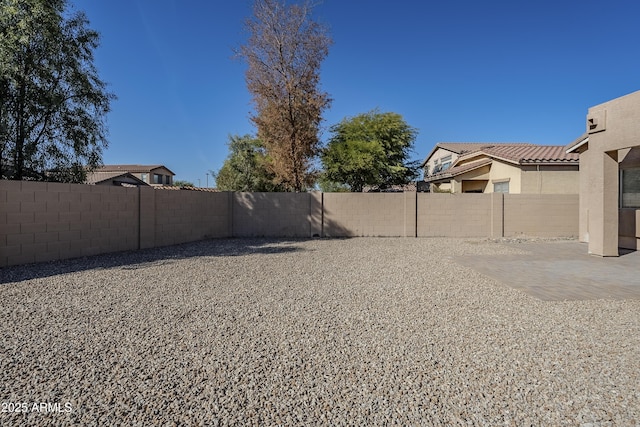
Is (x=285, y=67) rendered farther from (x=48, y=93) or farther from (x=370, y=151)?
(x=48, y=93)

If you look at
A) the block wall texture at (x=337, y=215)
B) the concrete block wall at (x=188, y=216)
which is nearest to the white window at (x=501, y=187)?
the block wall texture at (x=337, y=215)

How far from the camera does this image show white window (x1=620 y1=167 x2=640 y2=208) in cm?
978

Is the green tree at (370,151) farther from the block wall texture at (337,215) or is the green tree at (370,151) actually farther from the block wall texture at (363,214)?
the block wall texture at (337,215)

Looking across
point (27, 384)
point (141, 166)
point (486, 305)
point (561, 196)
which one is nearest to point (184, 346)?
point (27, 384)

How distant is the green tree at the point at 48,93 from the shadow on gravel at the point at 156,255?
11.8ft

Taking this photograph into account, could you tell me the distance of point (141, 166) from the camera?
44188mm

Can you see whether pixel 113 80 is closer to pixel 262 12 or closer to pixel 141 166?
pixel 262 12

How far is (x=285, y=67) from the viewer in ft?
48.2

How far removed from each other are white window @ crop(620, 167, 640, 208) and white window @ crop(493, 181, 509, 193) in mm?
Answer: 5883

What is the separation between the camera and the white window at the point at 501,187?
1618 centimetres

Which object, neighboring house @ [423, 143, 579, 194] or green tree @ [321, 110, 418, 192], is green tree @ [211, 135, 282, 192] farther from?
neighboring house @ [423, 143, 579, 194]

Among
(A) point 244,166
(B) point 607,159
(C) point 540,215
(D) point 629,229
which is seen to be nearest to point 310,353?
(B) point 607,159

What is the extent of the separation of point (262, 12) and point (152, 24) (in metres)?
4.95

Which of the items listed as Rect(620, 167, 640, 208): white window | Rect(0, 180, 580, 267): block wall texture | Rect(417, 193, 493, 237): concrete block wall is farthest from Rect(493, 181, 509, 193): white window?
Rect(620, 167, 640, 208): white window
